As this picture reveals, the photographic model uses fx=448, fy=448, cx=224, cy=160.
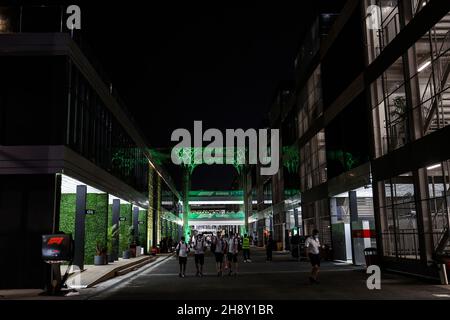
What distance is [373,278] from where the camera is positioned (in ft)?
58.8

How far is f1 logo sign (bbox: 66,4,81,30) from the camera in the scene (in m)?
17.6

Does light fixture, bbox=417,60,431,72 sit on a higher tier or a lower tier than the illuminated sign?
higher

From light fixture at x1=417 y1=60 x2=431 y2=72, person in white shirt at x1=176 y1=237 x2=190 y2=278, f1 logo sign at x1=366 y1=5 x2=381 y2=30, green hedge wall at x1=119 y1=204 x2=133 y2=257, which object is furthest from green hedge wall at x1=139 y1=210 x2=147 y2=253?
light fixture at x1=417 y1=60 x2=431 y2=72

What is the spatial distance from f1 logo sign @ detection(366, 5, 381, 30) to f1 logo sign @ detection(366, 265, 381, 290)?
11.4 metres

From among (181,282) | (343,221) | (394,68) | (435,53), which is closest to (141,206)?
(343,221)

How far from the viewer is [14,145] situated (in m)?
16.2

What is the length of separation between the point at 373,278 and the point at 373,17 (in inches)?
494

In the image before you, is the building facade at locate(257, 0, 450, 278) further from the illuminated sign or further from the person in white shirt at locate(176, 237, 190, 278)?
the illuminated sign

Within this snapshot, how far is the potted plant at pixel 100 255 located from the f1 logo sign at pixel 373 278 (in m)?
13.7

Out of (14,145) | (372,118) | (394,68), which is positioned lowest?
(14,145)

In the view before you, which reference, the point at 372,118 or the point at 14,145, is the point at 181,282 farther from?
the point at 372,118
